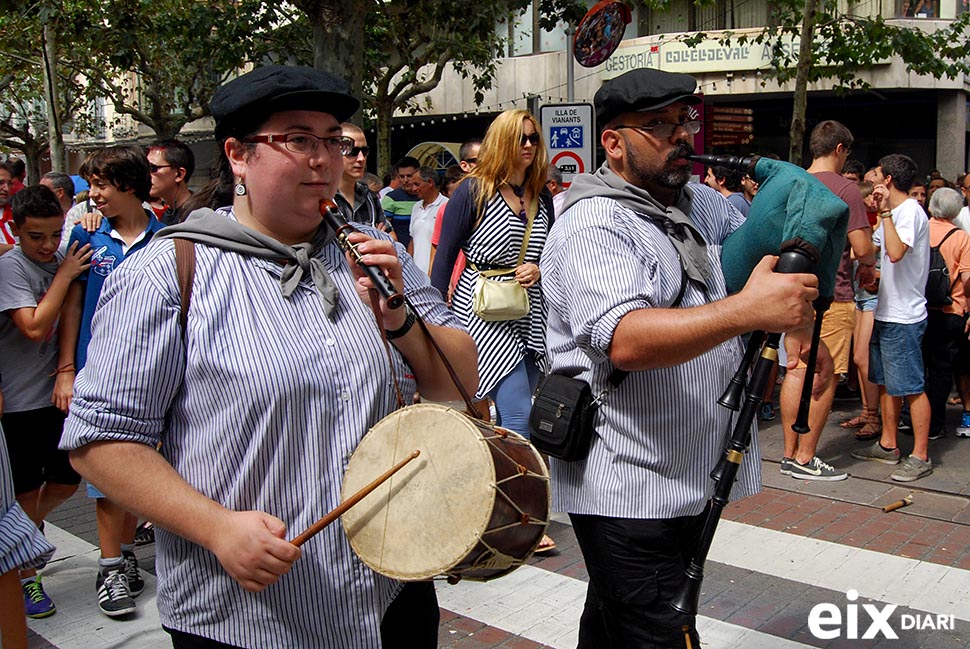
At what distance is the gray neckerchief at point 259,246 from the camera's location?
2143 mm

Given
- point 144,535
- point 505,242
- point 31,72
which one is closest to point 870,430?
point 505,242

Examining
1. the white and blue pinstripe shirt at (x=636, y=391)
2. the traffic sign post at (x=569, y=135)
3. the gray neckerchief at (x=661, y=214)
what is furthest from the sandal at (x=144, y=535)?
the traffic sign post at (x=569, y=135)

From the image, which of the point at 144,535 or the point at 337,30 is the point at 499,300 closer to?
the point at 144,535

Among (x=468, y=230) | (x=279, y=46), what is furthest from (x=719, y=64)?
(x=468, y=230)

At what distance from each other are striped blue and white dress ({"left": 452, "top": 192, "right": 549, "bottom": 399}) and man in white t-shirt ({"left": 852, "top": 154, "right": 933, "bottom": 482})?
115 inches

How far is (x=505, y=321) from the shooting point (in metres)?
5.25

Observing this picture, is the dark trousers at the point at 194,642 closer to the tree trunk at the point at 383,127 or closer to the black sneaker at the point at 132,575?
the black sneaker at the point at 132,575

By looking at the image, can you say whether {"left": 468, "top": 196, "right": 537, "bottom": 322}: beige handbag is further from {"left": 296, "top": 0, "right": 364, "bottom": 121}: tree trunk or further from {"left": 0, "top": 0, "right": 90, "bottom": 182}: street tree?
{"left": 0, "top": 0, "right": 90, "bottom": 182}: street tree

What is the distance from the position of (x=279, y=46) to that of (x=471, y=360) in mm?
18117

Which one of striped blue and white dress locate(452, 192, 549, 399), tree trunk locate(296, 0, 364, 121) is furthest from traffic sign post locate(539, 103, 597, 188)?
striped blue and white dress locate(452, 192, 549, 399)

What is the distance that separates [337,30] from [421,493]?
30.2 ft

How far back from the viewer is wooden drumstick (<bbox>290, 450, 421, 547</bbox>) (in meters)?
1.98

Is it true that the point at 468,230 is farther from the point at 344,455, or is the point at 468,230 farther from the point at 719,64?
the point at 719,64

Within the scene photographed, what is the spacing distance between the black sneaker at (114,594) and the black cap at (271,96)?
311 centimetres
